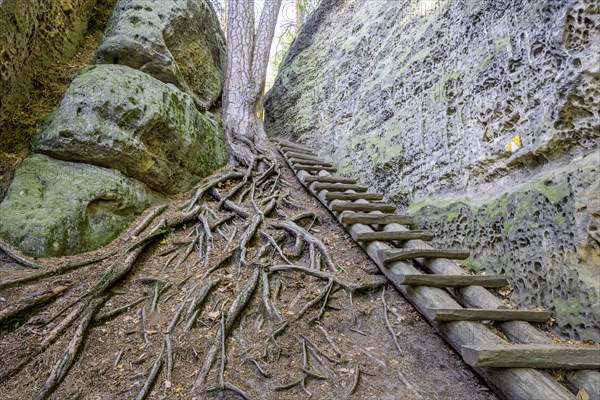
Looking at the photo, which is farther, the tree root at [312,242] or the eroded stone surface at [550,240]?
the tree root at [312,242]

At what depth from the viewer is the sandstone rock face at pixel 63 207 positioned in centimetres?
345

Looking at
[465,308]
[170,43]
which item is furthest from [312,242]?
[170,43]

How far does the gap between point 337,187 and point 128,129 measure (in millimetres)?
3125

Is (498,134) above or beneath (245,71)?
beneath

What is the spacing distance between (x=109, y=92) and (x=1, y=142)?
4.66ft

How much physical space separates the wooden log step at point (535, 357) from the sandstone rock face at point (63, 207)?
3.89 m

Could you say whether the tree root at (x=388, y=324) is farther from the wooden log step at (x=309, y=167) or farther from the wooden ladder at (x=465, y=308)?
the wooden log step at (x=309, y=167)

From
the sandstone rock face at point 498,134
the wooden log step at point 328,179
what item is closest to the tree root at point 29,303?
the wooden log step at point 328,179

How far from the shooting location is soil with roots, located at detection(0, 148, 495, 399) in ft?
7.47

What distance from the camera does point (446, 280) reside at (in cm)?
289

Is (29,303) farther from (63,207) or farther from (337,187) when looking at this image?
(337,187)

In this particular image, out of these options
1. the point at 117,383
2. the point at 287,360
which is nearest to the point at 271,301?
the point at 287,360

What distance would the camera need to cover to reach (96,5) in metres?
7.37

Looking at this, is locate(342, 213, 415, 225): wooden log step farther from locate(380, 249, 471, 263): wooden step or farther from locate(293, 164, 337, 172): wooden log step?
locate(293, 164, 337, 172): wooden log step
